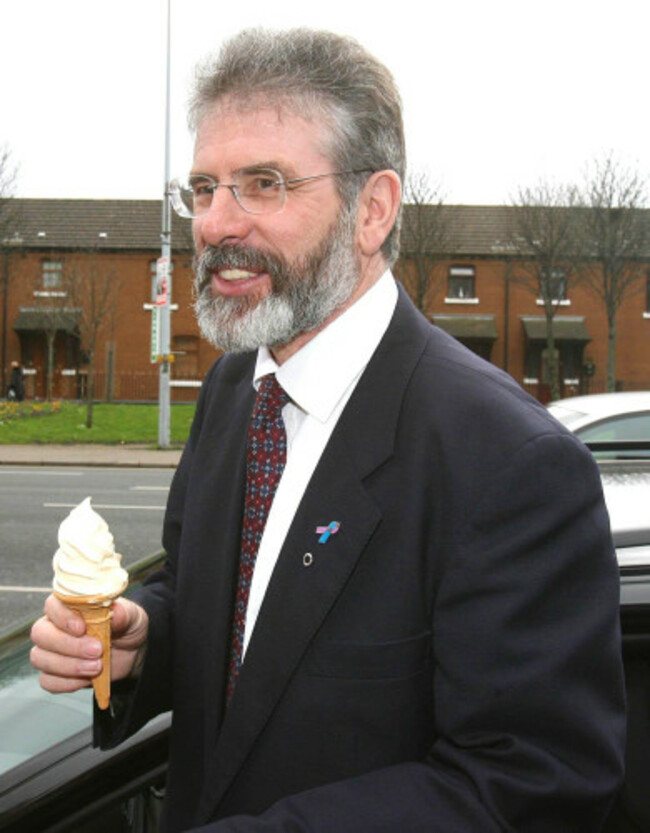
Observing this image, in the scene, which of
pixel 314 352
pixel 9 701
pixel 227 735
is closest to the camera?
pixel 227 735

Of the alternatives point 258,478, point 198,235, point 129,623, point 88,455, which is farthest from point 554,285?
point 129,623

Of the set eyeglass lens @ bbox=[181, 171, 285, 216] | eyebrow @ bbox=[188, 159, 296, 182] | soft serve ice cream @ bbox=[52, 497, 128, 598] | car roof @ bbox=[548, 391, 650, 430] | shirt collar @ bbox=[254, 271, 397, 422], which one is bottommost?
soft serve ice cream @ bbox=[52, 497, 128, 598]

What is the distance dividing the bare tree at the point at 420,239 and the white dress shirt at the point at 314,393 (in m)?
29.6

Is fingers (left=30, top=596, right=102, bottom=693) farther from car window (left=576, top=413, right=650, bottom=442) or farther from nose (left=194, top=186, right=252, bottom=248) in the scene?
car window (left=576, top=413, right=650, bottom=442)

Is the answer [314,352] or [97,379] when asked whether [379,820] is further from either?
[97,379]

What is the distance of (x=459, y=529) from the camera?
1.38 meters

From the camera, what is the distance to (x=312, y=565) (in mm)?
1458

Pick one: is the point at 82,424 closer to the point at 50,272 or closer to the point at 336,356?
the point at 50,272

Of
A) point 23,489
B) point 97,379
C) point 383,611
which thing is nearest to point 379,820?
point 383,611

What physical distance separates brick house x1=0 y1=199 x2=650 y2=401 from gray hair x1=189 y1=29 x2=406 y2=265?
105ft

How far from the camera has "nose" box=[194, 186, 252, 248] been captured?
1696mm

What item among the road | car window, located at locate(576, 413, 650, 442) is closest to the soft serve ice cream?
the road

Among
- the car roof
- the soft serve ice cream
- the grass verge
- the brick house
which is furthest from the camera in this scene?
the brick house

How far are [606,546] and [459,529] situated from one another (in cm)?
23
